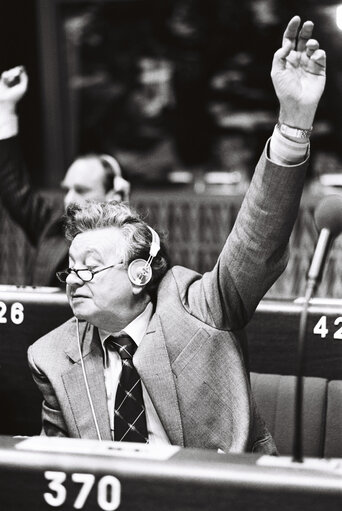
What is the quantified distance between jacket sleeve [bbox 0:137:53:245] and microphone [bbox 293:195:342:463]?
225 cm

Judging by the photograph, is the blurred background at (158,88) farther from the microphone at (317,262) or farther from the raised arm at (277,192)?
the microphone at (317,262)

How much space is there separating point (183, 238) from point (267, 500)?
203 inches

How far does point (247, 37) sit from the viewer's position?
7691 mm

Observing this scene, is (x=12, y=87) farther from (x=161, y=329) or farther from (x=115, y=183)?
(x=161, y=329)

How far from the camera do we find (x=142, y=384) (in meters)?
2.47

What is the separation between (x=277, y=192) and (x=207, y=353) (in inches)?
18.2

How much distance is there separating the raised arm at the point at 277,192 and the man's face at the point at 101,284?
251mm

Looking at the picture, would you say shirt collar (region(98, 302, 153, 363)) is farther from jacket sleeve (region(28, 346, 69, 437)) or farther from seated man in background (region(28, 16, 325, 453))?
jacket sleeve (region(28, 346, 69, 437))

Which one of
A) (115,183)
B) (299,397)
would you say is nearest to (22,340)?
(115,183)

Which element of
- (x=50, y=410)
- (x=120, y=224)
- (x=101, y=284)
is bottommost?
(x=50, y=410)

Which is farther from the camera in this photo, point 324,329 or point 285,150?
point 324,329

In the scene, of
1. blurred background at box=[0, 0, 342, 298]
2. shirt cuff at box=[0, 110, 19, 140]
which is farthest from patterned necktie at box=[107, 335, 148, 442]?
blurred background at box=[0, 0, 342, 298]

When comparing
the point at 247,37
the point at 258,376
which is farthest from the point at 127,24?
the point at 258,376

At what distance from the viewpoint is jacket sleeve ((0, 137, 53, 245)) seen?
4.10 meters
